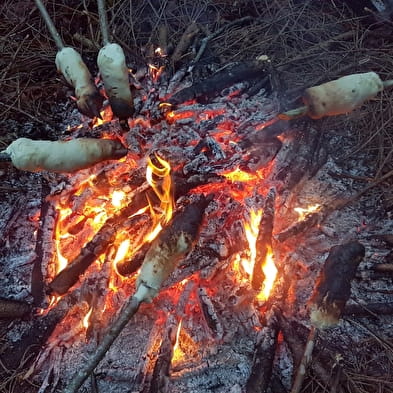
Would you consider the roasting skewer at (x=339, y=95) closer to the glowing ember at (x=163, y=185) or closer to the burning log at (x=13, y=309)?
the glowing ember at (x=163, y=185)

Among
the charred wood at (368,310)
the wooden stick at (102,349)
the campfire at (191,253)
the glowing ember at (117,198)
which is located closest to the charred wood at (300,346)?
the campfire at (191,253)

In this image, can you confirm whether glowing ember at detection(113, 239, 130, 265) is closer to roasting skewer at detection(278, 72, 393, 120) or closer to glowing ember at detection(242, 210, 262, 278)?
glowing ember at detection(242, 210, 262, 278)

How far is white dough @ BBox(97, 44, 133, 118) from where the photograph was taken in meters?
3.10

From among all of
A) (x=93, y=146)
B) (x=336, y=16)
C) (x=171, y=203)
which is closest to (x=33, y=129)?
(x=93, y=146)

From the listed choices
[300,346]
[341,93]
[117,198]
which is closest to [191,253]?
[117,198]

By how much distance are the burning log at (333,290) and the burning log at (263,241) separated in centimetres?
35

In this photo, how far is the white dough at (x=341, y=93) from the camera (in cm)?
302

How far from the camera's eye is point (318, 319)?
216 centimetres

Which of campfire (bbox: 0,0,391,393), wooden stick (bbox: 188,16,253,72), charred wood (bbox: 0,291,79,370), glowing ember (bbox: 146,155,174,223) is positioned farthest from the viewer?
wooden stick (bbox: 188,16,253,72)

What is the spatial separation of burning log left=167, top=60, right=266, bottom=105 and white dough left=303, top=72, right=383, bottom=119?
2.94ft

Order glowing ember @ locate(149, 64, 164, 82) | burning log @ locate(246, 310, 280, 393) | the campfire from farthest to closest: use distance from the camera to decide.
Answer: glowing ember @ locate(149, 64, 164, 82), the campfire, burning log @ locate(246, 310, 280, 393)

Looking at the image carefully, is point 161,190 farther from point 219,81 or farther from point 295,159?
point 219,81

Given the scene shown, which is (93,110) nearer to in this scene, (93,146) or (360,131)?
(93,146)

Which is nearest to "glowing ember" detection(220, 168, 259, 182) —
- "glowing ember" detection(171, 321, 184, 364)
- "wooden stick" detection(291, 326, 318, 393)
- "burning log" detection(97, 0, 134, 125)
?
"burning log" detection(97, 0, 134, 125)
